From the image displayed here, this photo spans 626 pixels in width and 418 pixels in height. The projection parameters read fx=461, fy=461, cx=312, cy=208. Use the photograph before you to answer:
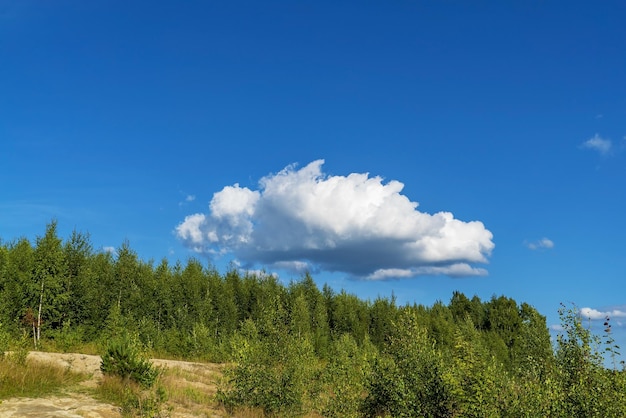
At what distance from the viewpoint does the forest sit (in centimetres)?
1487

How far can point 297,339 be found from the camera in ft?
86.1

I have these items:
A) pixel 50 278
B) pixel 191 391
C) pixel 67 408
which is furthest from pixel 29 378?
pixel 50 278

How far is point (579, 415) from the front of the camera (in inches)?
538

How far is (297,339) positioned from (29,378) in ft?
43.4

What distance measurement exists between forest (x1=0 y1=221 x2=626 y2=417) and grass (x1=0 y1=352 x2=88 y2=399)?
108 centimetres

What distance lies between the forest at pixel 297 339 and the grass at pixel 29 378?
3.55 feet

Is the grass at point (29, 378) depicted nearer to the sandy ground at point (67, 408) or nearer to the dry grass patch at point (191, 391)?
the sandy ground at point (67, 408)

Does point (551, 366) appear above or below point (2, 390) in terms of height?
above

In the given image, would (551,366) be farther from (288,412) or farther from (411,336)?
(288,412)

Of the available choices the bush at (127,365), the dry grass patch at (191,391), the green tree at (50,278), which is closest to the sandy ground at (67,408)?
the dry grass patch at (191,391)

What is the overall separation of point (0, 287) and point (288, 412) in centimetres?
3510

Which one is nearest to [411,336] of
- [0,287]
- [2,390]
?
[2,390]

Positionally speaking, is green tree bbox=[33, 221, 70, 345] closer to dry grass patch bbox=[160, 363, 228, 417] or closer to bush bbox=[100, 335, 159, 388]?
dry grass patch bbox=[160, 363, 228, 417]

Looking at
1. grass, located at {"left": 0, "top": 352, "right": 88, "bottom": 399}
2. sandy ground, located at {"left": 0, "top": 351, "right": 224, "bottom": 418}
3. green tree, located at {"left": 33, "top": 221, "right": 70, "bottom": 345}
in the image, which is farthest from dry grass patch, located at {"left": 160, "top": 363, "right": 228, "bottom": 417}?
green tree, located at {"left": 33, "top": 221, "right": 70, "bottom": 345}
